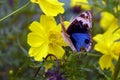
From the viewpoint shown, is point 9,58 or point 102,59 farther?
point 9,58

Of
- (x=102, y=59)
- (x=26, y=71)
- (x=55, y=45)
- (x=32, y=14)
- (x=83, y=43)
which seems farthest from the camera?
(x=32, y=14)

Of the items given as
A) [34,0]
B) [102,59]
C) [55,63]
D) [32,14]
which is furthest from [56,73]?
[32,14]

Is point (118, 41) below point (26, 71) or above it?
above

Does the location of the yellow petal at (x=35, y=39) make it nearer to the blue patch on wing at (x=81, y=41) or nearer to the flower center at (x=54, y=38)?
the flower center at (x=54, y=38)

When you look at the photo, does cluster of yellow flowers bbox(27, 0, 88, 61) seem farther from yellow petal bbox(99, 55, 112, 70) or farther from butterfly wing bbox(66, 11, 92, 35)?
yellow petal bbox(99, 55, 112, 70)

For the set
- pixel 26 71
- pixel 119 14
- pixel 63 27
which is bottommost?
pixel 26 71

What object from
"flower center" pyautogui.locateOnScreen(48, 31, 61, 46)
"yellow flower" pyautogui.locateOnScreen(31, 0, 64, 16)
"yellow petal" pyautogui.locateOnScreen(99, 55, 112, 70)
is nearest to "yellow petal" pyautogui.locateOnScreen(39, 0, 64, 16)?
"yellow flower" pyautogui.locateOnScreen(31, 0, 64, 16)

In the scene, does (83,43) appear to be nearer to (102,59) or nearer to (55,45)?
(55,45)

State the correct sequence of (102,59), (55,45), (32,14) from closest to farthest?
(55,45) → (102,59) → (32,14)
